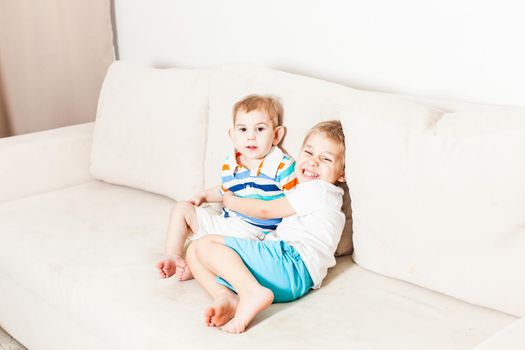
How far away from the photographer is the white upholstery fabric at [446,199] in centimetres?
139

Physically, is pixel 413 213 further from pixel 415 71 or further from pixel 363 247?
pixel 415 71

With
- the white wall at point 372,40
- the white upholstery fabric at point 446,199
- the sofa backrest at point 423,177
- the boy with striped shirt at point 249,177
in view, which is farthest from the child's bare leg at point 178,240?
the white wall at point 372,40

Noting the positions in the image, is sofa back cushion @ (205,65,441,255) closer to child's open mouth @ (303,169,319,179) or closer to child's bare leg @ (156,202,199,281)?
child's open mouth @ (303,169,319,179)

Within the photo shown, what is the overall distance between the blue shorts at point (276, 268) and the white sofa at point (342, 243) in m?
0.04

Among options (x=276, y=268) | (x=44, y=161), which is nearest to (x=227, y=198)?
(x=276, y=268)

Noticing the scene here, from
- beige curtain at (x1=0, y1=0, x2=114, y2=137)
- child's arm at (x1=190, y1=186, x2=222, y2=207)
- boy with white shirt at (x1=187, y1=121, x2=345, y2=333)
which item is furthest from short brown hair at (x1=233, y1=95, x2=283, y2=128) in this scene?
beige curtain at (x1=0, y1=0, x2=114, y2=137)

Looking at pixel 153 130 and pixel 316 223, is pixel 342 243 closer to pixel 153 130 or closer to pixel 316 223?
pixel 316 223

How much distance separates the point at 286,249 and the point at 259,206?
8.5 inches

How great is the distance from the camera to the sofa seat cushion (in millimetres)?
1386

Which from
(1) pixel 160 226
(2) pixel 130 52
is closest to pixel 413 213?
(1) pixel 160 226

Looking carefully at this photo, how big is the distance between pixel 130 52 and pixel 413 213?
1876 millimetres

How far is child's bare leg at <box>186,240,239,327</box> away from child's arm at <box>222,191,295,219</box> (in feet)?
0.67

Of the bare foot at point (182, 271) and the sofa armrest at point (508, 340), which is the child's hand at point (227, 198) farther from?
the sofa armrest at point (508, 340)

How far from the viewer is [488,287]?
1.44m
